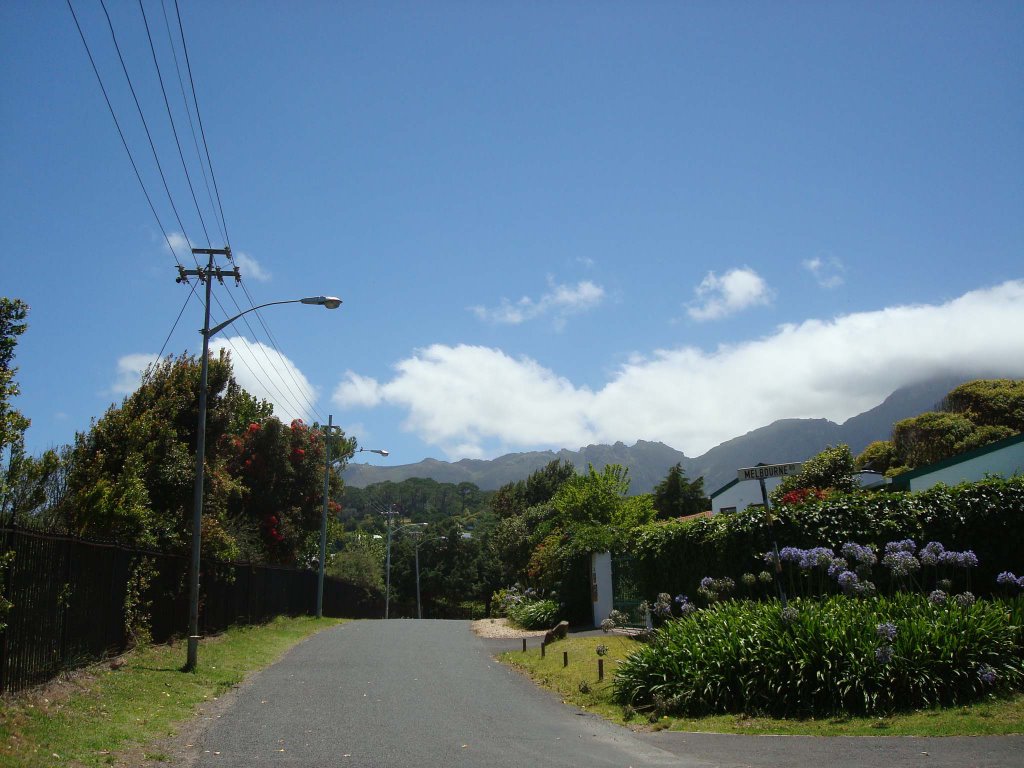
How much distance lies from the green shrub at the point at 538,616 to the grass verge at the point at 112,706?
9.85m

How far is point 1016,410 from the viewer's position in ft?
131

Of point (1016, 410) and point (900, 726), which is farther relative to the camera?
point (1016, 410)

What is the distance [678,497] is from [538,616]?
29.5m

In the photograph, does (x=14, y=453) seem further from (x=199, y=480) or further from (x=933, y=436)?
(x=933, y=436)

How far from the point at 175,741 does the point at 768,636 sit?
7422 mm

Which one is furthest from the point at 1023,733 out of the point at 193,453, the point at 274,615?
the point at 274,615

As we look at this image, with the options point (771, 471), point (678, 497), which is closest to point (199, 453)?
point (771, 471)

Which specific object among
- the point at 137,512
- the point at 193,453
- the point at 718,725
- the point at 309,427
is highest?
the point at 309,427

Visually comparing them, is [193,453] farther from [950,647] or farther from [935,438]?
[935,438]

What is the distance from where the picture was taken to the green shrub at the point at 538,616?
82.5 feet

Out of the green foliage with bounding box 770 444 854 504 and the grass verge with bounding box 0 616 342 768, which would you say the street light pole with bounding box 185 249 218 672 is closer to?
the grass verge with bounding box 0 616 342 768

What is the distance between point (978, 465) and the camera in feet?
68.2

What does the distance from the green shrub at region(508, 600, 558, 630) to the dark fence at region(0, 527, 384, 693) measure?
824 centimetres

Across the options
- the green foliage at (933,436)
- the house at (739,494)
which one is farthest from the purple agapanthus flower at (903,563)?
the green foliage at (933,436)
